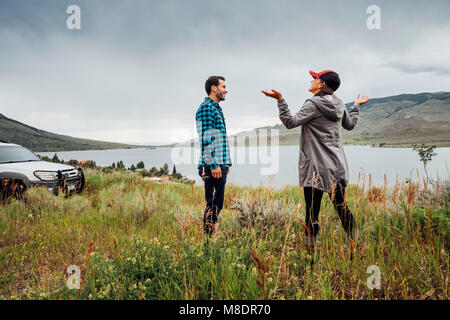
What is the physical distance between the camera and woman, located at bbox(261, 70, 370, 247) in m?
2.51

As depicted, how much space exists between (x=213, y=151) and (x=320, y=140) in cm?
136

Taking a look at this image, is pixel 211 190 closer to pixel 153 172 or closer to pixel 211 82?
pixel 211 82

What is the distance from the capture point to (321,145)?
261 centimetres

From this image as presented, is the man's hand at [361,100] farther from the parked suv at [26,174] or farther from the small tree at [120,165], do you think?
the small tree at [120,165]

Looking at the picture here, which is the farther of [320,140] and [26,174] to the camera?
[26,174]

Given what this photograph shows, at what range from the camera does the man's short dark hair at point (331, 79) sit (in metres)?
2.67

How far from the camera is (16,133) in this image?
191 ft

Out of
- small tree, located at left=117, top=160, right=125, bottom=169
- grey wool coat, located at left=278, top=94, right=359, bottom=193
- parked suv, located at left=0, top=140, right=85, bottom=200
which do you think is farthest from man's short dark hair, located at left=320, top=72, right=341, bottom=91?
small tree, located at left=117, top=160, right=125, bottom=169

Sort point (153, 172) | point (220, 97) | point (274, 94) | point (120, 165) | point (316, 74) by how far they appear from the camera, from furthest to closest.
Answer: point (153, 172)
point (120, 165)
point (220, 97)
point (316, 74)
point (274, 94)

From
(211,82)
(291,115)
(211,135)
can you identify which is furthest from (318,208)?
(211,82)
